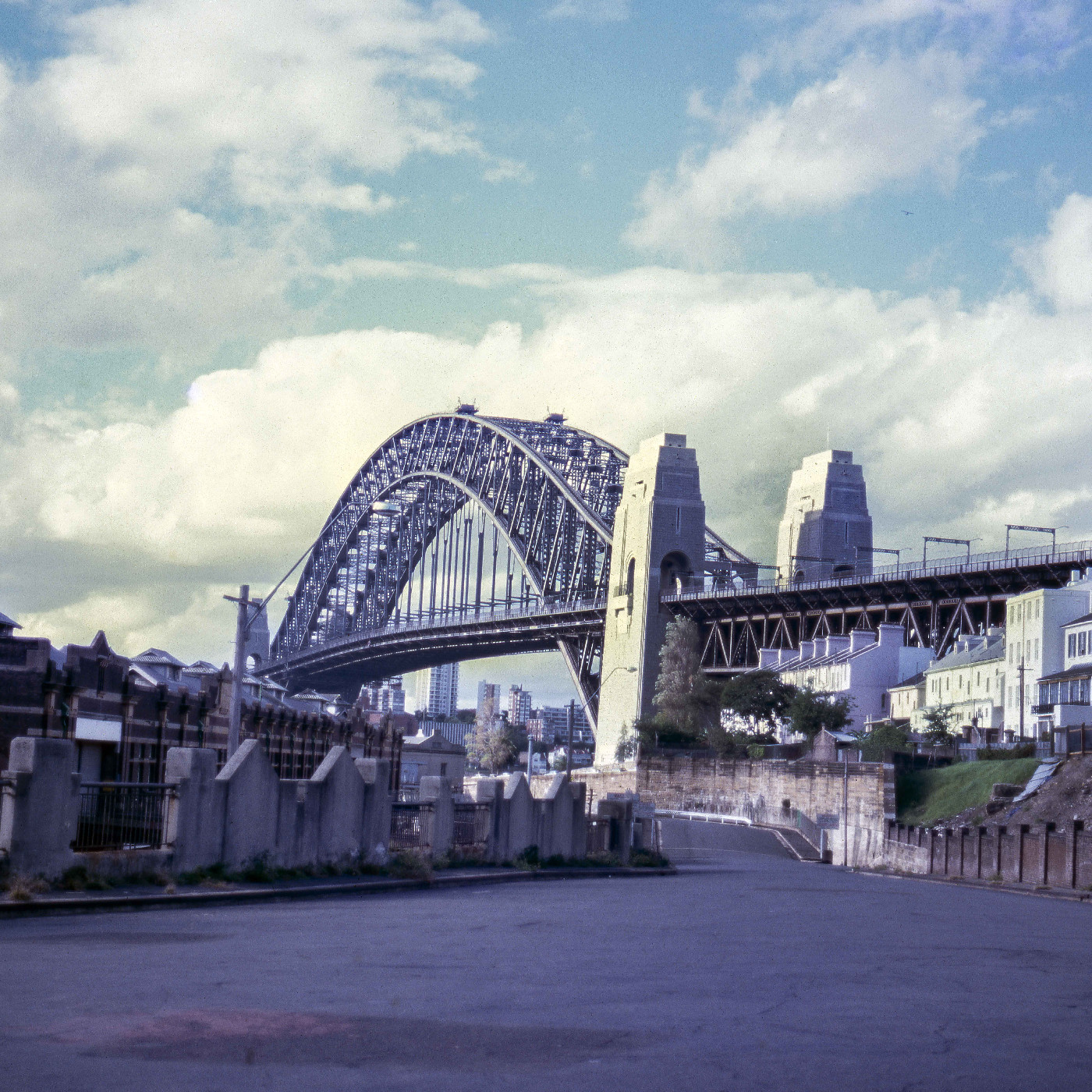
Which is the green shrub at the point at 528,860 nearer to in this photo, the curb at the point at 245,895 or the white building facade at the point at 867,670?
the curb at the point at 245,895

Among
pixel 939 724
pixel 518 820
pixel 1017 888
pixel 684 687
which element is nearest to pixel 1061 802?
pixel 1017 888

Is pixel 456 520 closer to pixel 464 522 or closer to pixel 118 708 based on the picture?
pixel 464 522

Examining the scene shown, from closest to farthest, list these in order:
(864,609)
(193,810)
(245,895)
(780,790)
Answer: (245,895) < (193,810) < (780,790) < (864,609)

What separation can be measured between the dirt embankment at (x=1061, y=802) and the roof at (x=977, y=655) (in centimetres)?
2643

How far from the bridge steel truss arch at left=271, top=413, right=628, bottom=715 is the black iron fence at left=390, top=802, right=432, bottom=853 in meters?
96.2

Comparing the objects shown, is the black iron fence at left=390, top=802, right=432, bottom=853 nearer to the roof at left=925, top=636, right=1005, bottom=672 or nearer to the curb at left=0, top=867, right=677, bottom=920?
the curb at left=0, top=867, right=677, bottom=920

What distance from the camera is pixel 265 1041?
9617mm

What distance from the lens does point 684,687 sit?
379ft

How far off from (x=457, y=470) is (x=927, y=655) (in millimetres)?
63872

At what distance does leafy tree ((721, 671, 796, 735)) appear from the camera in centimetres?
10356

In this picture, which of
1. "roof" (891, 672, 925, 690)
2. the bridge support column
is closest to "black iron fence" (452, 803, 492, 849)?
"roof" (891, 672, 925, 690)

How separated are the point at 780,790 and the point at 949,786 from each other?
15.2 m

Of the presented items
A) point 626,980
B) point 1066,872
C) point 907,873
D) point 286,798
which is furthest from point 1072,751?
point 626,980

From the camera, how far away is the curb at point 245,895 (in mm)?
18047
